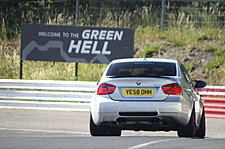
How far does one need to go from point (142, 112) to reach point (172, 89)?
0.60 meters

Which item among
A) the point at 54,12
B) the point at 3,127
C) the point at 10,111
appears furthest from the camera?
the point at 54,12

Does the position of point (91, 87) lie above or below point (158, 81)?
below

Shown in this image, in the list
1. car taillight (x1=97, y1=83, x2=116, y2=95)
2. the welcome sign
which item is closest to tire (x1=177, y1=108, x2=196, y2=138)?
car taillight (x1=97, y1=83, x2=116, y2=95)

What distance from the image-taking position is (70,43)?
20422 mm

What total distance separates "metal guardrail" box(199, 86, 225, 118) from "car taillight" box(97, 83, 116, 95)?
6.44m

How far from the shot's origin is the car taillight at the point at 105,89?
9219mm

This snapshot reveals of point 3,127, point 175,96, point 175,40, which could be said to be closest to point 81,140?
point 175,96

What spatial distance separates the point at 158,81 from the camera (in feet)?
30.0

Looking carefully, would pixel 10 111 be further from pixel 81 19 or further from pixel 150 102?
pixel 81 19

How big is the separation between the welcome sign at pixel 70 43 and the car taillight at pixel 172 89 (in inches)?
419

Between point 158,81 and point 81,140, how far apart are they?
1521 millimetres

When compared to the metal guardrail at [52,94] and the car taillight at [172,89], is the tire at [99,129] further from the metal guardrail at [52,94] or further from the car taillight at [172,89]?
the metal guardrail at [52,94]

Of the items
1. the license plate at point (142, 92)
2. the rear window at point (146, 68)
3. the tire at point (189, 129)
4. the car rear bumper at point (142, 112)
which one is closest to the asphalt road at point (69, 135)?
the tire at point (189, 129)

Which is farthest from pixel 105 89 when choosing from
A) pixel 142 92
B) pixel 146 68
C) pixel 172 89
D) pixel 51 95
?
pixel 51 95
